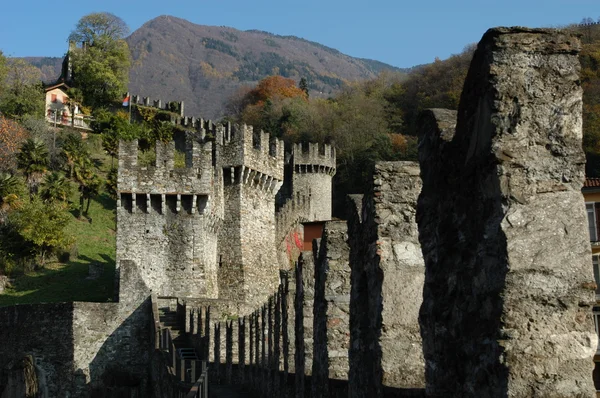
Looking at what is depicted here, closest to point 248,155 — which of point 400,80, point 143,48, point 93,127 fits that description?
point 93,127

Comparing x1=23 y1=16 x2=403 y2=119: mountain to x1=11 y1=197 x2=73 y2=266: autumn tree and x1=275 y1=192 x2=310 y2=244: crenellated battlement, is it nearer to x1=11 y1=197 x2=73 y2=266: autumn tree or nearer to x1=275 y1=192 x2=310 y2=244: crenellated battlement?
x1=275 y1=192 x2=310 y2=244: crenellated battlement

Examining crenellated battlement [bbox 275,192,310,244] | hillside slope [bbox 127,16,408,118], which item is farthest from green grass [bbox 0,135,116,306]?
hillside slope [bbox 127,16,408,118]

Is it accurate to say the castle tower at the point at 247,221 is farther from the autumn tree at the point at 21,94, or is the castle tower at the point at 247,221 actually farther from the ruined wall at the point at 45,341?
the autumn tree at the point at 21,94

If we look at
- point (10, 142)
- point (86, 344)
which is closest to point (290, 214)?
point (86, 344)

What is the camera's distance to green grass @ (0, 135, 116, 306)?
35.1 m

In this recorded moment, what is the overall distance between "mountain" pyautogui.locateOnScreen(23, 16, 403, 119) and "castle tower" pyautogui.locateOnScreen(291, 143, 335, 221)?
277ft

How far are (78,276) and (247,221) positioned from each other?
7153mm

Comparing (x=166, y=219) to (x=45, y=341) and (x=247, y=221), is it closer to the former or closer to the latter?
(x=247, y=221)

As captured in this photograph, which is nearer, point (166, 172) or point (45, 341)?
point (45, 341)

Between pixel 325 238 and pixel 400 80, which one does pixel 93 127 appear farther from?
pixel 325 238

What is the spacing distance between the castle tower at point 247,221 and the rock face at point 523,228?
107 ft

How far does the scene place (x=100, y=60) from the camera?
7312cm

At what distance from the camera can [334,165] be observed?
56.4 meters

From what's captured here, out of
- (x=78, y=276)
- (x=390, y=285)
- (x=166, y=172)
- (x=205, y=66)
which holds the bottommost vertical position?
(x=390, y=285)
